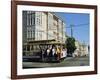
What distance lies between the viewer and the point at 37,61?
2.16m

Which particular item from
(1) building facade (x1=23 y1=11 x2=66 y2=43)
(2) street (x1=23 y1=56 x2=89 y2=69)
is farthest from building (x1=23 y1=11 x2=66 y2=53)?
(2) street (x1=23 y1=56 x2=89 y2=69)

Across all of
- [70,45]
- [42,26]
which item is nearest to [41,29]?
[42,26]

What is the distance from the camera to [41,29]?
2.17m

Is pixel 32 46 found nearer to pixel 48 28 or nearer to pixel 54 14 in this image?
pixel 48 28

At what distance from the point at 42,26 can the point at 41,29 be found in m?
0.03

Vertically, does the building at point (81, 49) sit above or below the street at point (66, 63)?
above

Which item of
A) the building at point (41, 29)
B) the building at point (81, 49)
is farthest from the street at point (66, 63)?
the building at point (41, 29)

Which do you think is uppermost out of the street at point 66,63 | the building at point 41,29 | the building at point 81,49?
the building at point 41,29

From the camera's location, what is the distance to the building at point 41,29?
2.12 metres

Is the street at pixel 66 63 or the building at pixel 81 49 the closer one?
the street at pixel 66 63

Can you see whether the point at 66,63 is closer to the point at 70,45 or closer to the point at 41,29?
the point at 70,45

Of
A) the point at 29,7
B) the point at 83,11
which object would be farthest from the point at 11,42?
the point at 83,11

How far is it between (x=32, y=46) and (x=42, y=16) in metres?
0.31

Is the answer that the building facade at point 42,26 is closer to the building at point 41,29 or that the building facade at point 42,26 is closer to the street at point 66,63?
the building at point 41,29
